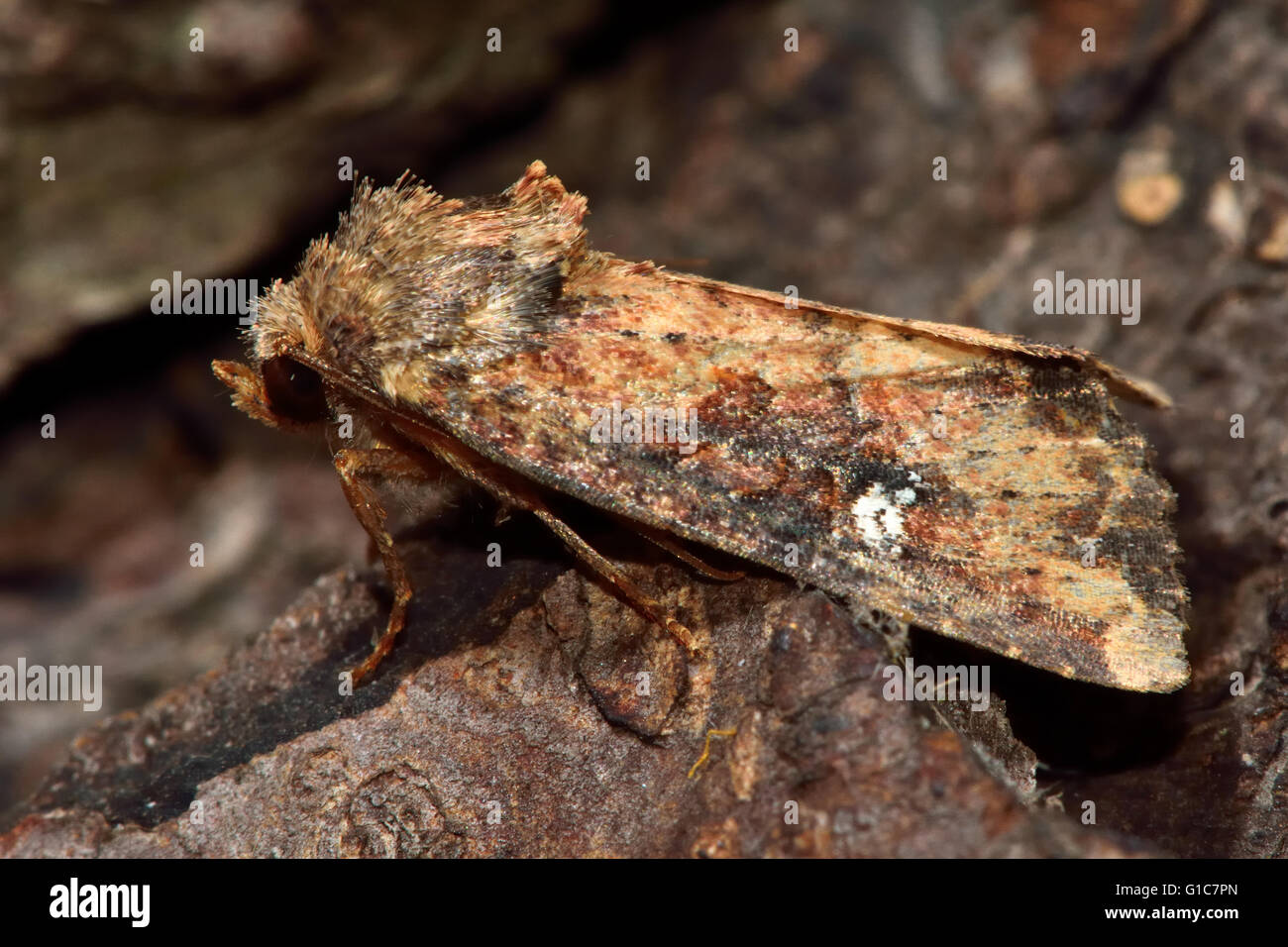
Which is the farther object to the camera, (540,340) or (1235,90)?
(1235,90)

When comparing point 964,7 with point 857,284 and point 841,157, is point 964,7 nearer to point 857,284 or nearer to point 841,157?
point 841,157

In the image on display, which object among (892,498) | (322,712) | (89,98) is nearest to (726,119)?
(89,98)

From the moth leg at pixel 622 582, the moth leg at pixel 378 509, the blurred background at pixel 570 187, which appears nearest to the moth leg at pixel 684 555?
the moth leg at pixel 622 582

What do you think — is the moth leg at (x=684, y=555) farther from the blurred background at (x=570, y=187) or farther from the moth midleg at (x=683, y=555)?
the blurred background at (x=570, y=187)

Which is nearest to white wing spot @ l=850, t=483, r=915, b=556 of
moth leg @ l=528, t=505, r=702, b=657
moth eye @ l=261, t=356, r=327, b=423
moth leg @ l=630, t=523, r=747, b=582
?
moth leg @ l=630, t=523, r=747, b=582

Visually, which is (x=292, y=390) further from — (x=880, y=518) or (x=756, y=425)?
(x=880, y=518)

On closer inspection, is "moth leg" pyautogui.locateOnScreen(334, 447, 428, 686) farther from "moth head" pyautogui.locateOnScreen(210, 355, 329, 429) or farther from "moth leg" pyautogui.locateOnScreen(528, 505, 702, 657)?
"moth leg" pyautogui.locateOnScreen(528, 505, 702, 657)
